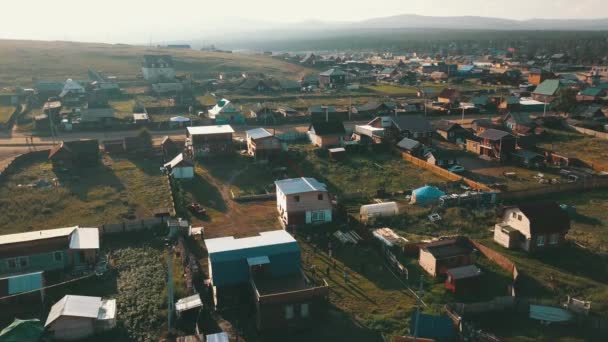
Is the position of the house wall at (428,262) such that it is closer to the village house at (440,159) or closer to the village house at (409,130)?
the village house at (440,159)

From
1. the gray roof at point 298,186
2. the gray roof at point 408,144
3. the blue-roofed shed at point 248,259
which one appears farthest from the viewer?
the gray roof at point 408,144

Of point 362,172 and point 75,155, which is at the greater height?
point 75,155

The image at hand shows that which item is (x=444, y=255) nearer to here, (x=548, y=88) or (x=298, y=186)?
(x=298, y=186)

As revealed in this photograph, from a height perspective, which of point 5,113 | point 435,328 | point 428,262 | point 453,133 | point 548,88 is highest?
point 548,88

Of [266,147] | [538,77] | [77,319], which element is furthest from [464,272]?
[538,77]

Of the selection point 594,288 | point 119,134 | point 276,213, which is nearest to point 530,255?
point 594,288

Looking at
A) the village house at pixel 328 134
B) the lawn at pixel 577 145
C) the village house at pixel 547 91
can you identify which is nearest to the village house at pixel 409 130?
the village house at pixel 328 134

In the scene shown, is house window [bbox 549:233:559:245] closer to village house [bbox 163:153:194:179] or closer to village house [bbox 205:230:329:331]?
village house [bbox 205:230:329:331]

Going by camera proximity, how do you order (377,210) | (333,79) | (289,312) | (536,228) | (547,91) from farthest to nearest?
(333,79) → (547,91) → (377,210) → (536,228) → (289,312)

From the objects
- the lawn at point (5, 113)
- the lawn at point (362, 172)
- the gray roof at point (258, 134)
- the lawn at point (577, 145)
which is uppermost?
the gray roof at point (258, 134)
